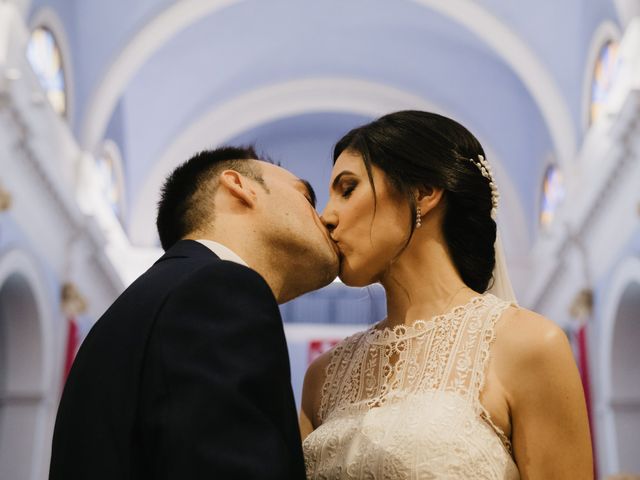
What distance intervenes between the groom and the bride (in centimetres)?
76

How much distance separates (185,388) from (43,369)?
9.52 meters

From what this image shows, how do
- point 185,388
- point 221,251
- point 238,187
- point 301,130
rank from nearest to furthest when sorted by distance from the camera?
point 185,388 < point 221,251 < point 238,187 < point 301,130

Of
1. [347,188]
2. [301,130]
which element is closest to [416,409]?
[347,188]

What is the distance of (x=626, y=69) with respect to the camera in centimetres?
982

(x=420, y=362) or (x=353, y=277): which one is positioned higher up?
(x=353, y=277)

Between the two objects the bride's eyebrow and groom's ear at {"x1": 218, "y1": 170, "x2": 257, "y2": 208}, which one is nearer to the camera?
groom's ear at {"x1": 218, "y1": 170, "x2": 257, "y2": 208}

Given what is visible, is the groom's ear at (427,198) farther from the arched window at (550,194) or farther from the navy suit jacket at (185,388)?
the arched window at (550,194)

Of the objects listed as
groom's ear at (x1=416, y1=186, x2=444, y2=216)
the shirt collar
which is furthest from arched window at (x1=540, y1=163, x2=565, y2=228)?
the shirt collar

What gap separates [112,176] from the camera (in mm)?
14281

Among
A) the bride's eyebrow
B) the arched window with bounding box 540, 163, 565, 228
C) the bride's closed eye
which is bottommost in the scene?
the arched window with bounding box 540, 163, 565, 228

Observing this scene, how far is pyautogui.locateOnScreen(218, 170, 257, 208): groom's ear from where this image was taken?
246 cm

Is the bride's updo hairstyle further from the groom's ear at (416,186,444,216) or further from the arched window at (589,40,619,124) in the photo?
the arched window at (589,40,619,124)

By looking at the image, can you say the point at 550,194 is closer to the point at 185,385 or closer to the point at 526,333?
the point at 526,333

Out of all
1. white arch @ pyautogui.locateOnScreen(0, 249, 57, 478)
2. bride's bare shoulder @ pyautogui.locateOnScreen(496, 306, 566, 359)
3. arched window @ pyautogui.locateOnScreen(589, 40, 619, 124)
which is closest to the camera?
bride's bare shoulder @ pyautogui.locateOnScreen(496, 306, 566, 359)
